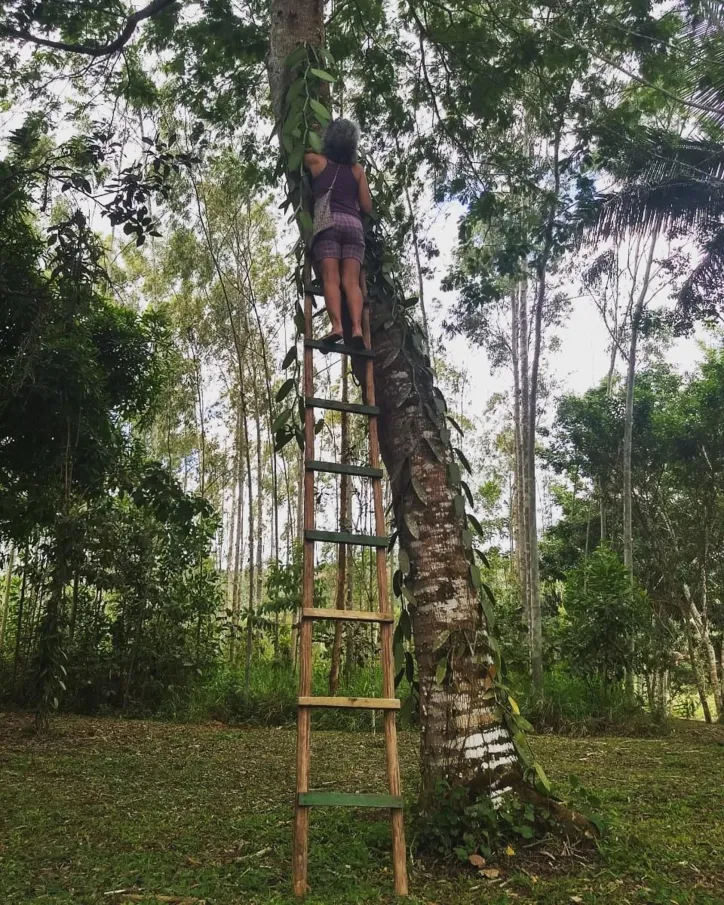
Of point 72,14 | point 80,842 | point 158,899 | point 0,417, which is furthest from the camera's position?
point 0,417

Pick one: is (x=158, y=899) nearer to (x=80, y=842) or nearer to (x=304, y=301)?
(x=80, y=842)

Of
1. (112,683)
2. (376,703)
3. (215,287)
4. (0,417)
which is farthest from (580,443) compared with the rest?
(376,703)

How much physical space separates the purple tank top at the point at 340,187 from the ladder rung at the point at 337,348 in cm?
55

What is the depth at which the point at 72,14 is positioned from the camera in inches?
172

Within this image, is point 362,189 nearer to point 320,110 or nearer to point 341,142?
point 341,142

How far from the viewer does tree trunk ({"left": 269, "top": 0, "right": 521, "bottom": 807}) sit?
2219 millimetres

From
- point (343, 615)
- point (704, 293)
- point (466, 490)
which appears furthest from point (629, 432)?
point (343, 615)

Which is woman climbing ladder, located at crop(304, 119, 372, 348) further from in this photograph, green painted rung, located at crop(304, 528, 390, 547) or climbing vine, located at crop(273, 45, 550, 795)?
green painted rung, located at crop(304, 528, 390, 547)

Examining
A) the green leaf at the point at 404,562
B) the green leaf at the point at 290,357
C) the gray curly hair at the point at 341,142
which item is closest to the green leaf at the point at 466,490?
the green leaf at the point at 404,562

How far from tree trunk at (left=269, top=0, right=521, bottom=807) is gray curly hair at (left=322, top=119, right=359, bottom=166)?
14.0 inches

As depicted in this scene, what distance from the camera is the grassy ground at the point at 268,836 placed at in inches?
74.5

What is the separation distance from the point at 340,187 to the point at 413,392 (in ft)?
2.82

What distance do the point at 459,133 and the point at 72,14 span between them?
8.57 ft

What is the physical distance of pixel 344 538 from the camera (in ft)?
6.96
